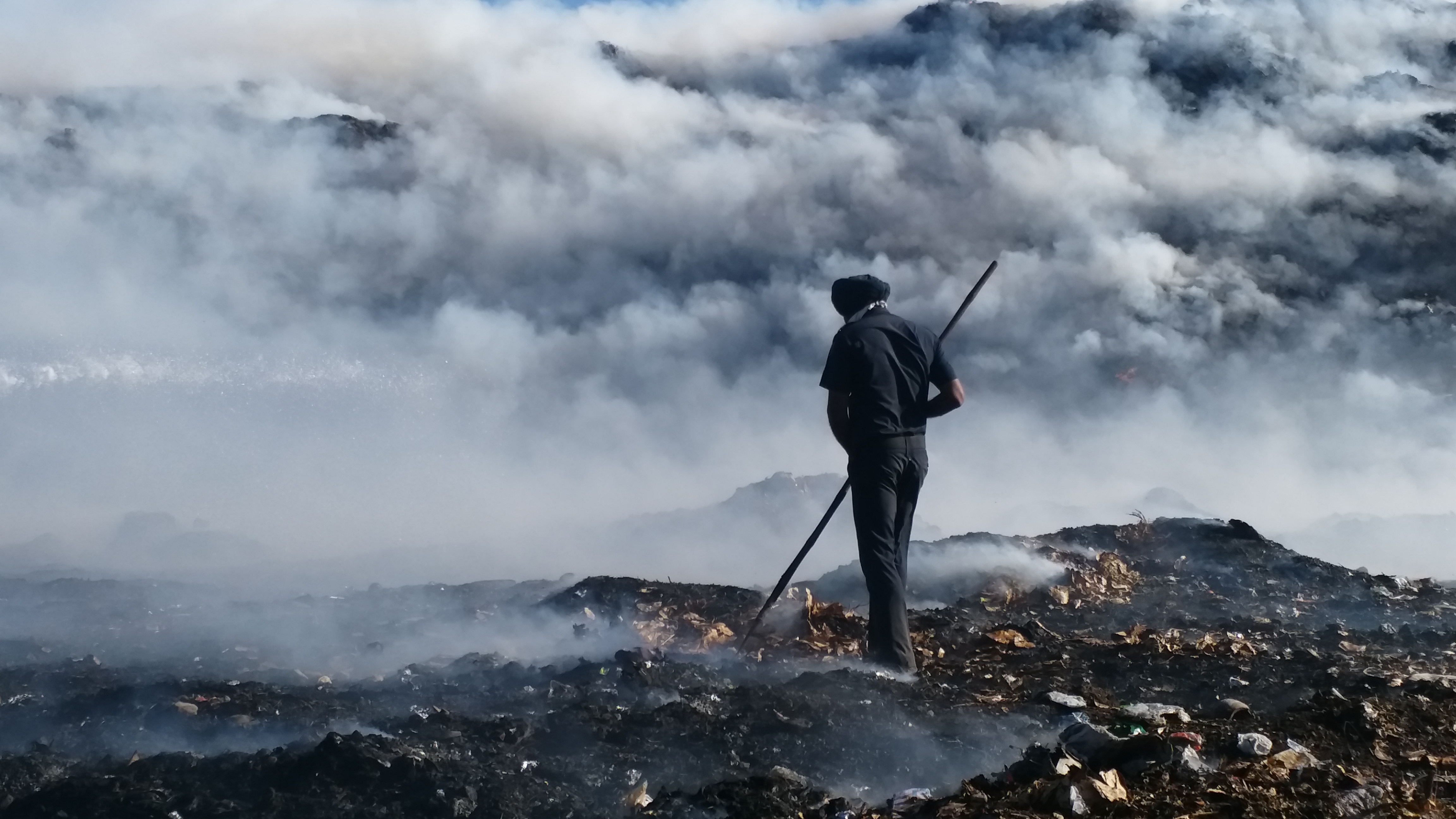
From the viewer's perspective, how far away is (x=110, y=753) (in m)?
4.11

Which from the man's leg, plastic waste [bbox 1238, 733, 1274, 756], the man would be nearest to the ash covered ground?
plastic waste [bbox 1238, 733, 1274, 756]

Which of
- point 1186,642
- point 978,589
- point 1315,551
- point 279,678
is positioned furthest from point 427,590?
point 1315,551

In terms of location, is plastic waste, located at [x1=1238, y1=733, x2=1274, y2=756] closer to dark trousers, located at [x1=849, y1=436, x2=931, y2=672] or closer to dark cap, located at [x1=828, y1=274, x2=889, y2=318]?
dark trousers, located at [x1=849, y1=436, x2=931, y2=672]

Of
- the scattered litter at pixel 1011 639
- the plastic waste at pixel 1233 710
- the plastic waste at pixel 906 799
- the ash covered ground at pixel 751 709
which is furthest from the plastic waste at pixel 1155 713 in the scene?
the scattered litter at pixel 1011 639

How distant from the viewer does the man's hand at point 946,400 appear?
210 inches

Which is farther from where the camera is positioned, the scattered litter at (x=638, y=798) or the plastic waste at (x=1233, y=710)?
the plastic waste at (x=1233, y=710)

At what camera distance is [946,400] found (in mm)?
5359

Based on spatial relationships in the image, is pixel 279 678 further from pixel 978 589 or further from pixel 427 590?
pixel 978 589

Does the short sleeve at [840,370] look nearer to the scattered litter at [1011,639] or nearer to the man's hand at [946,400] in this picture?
the man's hand at [946,400]

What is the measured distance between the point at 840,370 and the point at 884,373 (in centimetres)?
19

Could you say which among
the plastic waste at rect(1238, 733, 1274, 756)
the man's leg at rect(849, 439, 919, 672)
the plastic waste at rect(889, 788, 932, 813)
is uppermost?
the man's leg at rect(849, 439, 919, 672)

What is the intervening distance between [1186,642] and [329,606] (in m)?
6.31

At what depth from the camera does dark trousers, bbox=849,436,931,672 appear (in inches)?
199

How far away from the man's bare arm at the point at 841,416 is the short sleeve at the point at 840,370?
0.09ft
